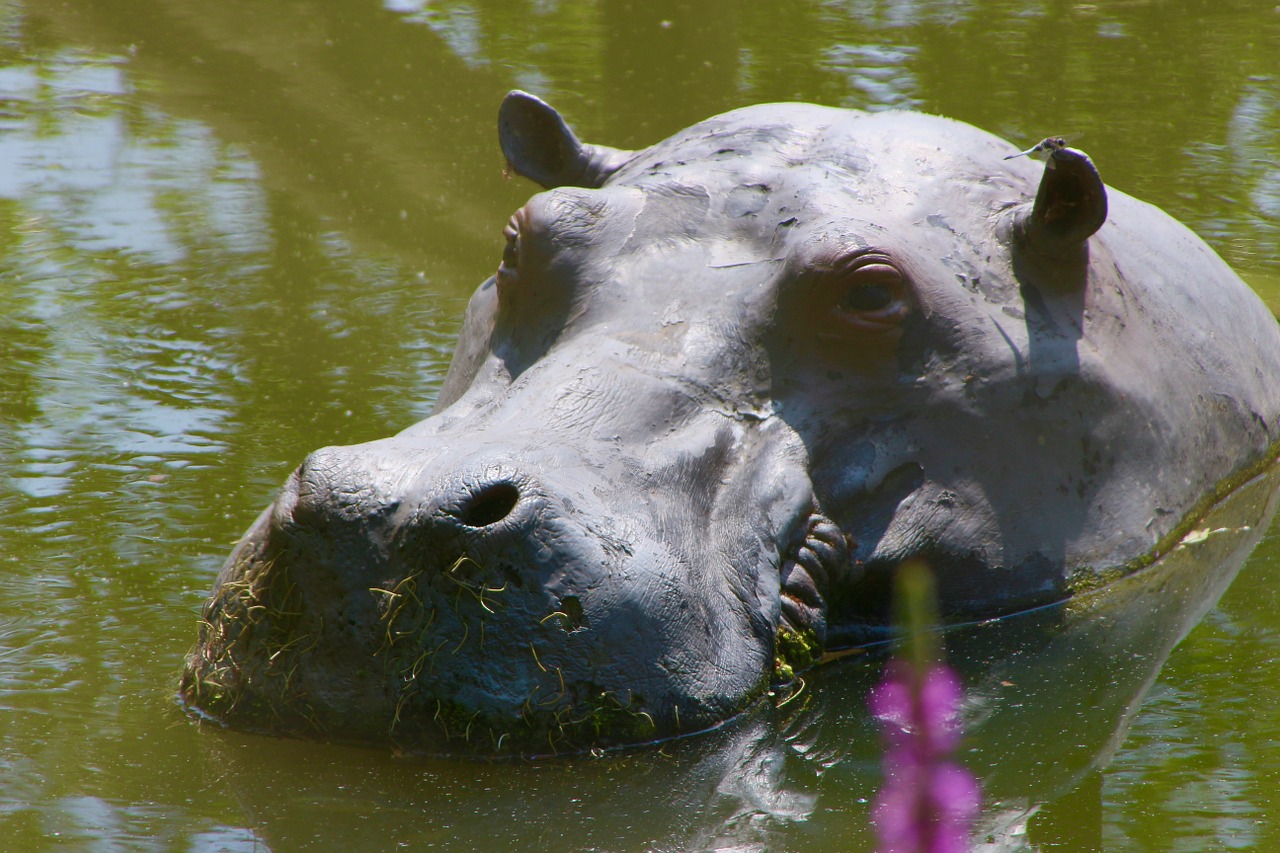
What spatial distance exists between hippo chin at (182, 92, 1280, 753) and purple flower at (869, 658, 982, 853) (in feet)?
0.96

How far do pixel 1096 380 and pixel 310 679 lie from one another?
8.03 feet

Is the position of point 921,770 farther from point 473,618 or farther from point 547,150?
point 547,150

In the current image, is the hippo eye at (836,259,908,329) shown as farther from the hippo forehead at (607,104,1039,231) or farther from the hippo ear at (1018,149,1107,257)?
the hippo ear at (1018,149,1107,257)

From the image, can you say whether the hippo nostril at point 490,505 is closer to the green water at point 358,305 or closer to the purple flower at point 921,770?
the green water at point 358,305

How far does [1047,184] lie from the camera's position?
4.77 meters

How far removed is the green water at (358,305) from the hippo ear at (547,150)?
143cm

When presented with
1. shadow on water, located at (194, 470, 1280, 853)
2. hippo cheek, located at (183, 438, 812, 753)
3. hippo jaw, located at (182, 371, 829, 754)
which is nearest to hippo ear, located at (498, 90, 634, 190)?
hippo jaw, located at (182, 371, 829, 754)

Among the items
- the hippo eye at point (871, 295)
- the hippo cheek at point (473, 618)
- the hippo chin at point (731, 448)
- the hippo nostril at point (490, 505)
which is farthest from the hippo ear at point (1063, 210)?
the hippo nostril at point (490, 505)

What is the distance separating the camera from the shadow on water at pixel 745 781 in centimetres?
354

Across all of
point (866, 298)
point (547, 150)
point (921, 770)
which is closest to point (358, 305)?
point (547, 150)

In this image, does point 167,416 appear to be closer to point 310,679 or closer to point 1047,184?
point 310,679

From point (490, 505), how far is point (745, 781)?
34.7 inches

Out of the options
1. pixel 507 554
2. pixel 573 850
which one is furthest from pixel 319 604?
pixel 573 850

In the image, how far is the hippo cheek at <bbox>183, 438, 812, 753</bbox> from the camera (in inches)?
142
